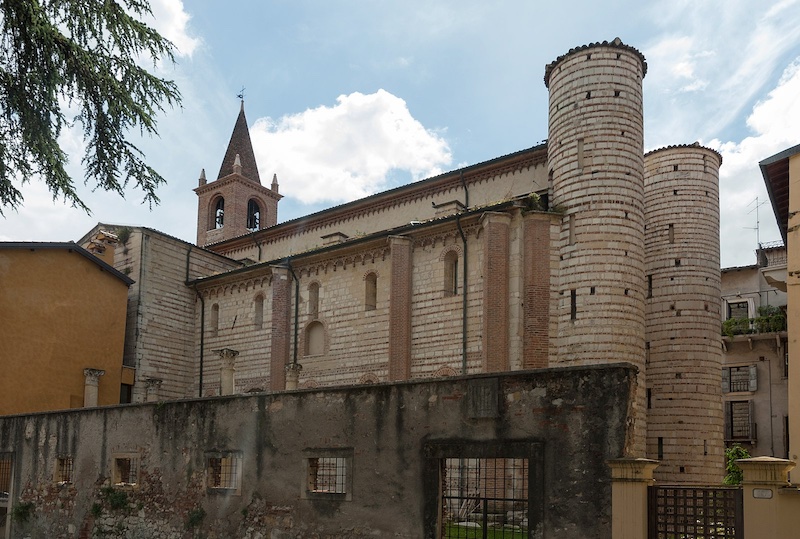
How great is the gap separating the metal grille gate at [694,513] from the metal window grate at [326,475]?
216 inches

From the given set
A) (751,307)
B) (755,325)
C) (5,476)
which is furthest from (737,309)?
(5,476)

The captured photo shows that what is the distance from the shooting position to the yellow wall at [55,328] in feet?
81.0

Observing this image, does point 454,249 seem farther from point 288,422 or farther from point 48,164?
point 48,164

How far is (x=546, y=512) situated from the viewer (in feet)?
36.6

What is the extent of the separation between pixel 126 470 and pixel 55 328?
10.4 m

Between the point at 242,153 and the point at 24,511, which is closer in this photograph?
the point at 24,511

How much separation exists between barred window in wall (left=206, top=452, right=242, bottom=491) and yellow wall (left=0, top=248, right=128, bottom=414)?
11640 mm

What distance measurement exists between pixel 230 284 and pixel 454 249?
35.5 ft

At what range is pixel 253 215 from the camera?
50.3 meters

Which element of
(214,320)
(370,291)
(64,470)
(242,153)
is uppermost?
(242,153)

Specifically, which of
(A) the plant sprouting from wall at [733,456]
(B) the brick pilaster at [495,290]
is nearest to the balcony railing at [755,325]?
(A) the plant sprouting from wall at [733,456]

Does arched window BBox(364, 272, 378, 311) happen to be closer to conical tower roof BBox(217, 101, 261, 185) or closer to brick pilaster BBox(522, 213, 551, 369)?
brick pilaster BBox(522, 213, 551, 369)

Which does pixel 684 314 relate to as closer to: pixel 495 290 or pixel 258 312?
pixel 495 290

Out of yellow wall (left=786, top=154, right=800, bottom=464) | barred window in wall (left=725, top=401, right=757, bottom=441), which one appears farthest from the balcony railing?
yellow wall (left=786, top=154, right=800, bottom=464)
